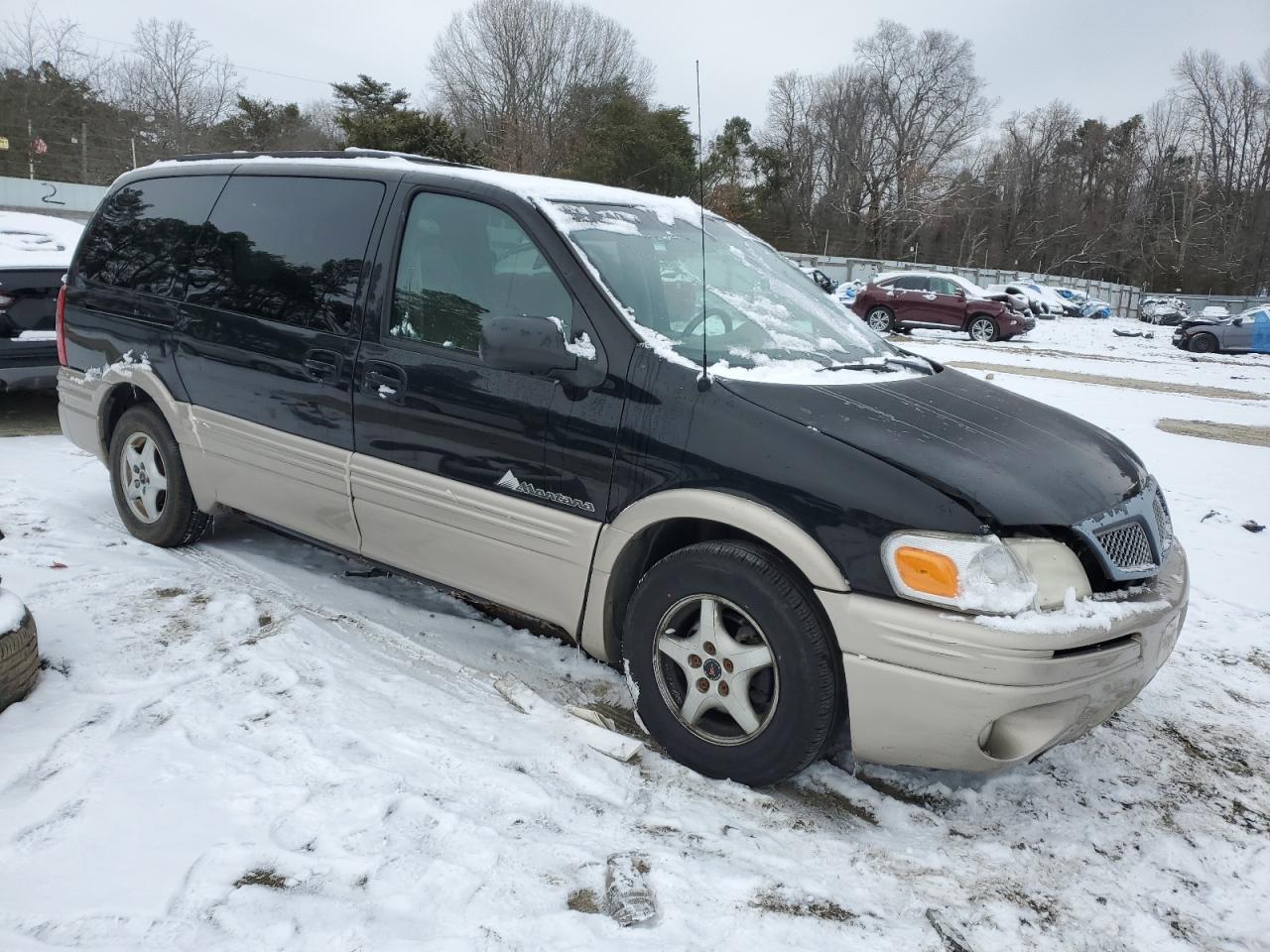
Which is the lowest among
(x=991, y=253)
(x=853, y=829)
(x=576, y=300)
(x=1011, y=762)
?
(x=853, y=829)

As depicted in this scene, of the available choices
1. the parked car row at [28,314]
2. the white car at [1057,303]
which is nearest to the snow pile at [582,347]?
the parked car row at [28,314]

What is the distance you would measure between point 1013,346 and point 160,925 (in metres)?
22.1

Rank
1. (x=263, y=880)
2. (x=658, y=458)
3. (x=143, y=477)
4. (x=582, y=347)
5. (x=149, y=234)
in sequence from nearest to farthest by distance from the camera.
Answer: (x=263, y=880), (x=658, y=458), (x=582, y=347), (x=149, y=234), (x=143, y=477)

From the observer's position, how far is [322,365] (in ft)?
11.4

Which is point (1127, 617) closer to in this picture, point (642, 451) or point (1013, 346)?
point (642, 451)

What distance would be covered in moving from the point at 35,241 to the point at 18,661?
5.56 m

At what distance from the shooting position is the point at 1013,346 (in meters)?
21.1

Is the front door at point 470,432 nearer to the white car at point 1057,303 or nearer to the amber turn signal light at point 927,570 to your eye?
the amber turn signal light at point 927,570

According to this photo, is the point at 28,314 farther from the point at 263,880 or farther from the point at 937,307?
the point at 937,307

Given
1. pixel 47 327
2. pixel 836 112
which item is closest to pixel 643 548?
pixel 47 327

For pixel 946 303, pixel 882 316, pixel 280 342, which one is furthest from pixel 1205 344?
pixel 280 342

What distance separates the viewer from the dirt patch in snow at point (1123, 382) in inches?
509

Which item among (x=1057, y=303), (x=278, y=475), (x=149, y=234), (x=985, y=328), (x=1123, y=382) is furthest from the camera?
(x=1057, y=303)

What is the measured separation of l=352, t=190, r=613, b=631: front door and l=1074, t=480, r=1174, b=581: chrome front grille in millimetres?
1467
